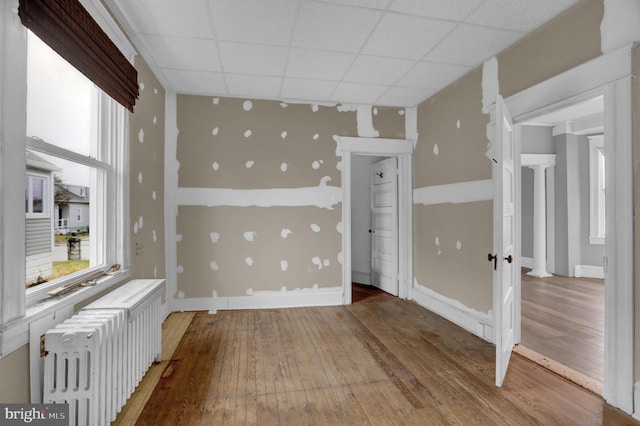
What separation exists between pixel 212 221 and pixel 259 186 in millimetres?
717

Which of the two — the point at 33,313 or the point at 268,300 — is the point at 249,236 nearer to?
the point at 268,300

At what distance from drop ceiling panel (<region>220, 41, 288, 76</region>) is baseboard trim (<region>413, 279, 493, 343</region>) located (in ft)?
10.1

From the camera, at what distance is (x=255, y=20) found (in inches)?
98.1

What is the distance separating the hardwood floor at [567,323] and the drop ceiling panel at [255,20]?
11.1 feet

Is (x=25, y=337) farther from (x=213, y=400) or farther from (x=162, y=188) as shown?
(x=162, y=188)

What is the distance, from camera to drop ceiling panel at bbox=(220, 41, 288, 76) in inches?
114

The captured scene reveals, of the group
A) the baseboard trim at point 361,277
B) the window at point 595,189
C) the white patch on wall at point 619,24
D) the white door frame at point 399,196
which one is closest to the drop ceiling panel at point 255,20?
the white door frame at point 399,196

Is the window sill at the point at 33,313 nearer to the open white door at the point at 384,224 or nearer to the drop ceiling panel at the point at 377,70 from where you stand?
the drop ceiling panel at the point at 377,70

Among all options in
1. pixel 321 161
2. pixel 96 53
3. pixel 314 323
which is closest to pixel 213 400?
pixel 314 323

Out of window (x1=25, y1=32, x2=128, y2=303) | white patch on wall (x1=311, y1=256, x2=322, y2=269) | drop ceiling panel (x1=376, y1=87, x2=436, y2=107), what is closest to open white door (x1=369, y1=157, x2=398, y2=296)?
drop ceiling panel (x1=376, y1=87, x2=436, y2=107)

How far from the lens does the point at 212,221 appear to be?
406 centimetres

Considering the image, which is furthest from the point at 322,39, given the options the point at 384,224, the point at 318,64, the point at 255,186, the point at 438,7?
the point at 384,224

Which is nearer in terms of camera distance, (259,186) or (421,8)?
(421,8)

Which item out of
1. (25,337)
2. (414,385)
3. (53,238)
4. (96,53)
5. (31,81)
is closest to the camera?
(25,337)
